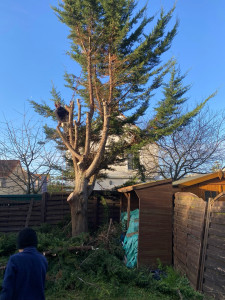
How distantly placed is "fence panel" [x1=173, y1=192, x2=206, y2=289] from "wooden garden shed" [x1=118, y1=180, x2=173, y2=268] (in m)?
0.27

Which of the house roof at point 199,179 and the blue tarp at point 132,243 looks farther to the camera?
the house roof at point 199,179

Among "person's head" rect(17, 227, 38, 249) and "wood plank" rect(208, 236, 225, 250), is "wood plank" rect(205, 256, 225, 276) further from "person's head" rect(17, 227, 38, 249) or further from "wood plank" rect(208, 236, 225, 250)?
"person's head" rect(17, 227, 38, 249)

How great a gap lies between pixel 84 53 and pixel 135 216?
6.67 metres

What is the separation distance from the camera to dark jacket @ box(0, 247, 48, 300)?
258cm

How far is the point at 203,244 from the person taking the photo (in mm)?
5590

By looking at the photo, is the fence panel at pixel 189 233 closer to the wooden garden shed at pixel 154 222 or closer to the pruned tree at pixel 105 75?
the wooden garden shed at pixel 154 222

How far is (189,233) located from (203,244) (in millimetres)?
964

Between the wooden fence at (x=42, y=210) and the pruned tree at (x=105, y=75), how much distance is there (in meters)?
1.90

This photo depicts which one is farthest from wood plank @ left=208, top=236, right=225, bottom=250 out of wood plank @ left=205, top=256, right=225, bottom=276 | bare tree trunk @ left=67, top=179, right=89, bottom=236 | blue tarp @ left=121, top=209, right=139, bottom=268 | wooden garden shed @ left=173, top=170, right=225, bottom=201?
bare tree trunk @ left=67, top=179, right=89, bottom=236

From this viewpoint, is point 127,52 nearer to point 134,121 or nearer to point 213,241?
point 134,121

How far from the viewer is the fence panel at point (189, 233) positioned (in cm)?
579

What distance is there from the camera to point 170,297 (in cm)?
563

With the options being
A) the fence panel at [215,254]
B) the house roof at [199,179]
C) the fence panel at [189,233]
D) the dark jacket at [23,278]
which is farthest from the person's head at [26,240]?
the house roof at [199,179]

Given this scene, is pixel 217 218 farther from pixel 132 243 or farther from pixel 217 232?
pixel 132 243
